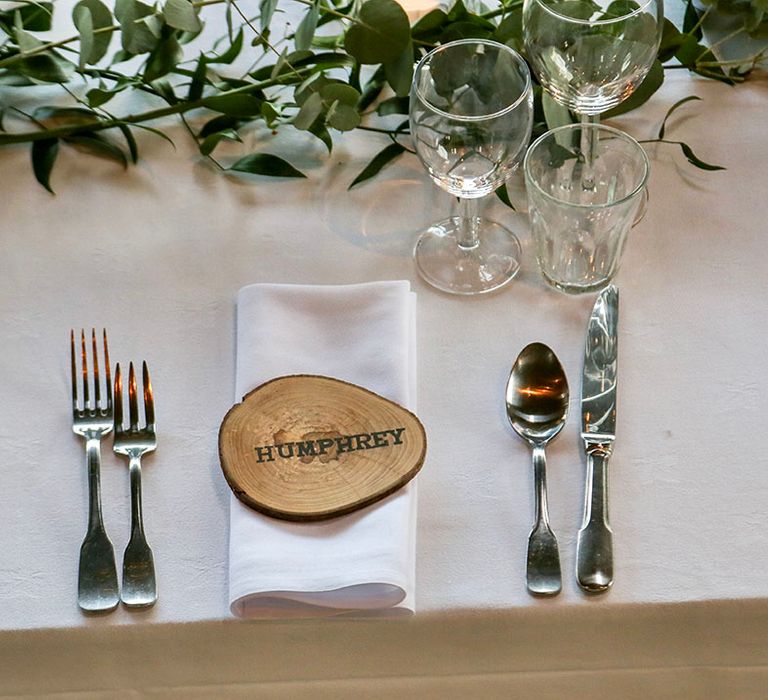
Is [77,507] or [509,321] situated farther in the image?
[509,321]

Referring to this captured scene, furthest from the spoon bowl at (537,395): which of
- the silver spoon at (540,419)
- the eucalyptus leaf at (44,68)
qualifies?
the eucalyptus leaf at (44,68)

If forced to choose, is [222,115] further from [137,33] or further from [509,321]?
[509,321]

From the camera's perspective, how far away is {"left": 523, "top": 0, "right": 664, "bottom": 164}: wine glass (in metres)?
0.94

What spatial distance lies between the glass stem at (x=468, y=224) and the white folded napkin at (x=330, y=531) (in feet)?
0.44

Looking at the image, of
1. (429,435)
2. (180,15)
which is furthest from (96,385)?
(180,15)

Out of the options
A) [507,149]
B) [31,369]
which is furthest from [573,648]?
[31,369]

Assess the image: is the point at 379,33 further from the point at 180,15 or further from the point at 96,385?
the point at 96,385

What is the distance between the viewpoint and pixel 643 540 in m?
0.80

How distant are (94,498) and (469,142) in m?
0.41

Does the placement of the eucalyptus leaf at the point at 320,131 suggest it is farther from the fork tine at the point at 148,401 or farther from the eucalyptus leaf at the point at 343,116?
the fork tine at the point at 148,401

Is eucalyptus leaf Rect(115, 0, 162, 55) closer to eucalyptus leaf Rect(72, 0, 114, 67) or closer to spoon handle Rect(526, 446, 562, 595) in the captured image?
eucalyptus leaf Rect(72, 0, 114, 67)

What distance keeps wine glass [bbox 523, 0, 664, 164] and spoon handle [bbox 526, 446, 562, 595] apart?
36 cm

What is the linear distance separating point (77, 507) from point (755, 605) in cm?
51

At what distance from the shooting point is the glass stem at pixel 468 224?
996mm
